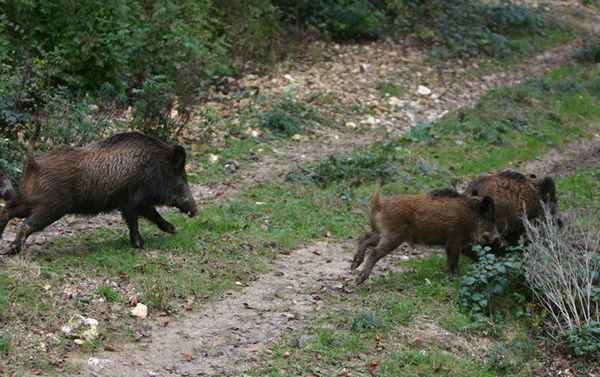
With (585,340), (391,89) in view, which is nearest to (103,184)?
(585,340)

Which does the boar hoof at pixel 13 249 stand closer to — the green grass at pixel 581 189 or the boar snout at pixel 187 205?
the boar snout at pixel 187 205

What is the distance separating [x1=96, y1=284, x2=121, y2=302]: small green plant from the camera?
8.40m

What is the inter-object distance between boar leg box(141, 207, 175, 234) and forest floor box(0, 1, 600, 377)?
0.32 ft

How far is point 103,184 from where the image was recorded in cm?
958

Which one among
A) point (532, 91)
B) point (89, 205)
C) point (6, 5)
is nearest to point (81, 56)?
point (6, 5)

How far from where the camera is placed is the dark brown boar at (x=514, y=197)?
34.7 feet

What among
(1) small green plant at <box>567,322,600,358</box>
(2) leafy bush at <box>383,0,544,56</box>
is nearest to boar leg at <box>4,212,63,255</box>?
(1) small green plant at <box>567,322,600,358</box>

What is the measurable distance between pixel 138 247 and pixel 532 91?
11227mm

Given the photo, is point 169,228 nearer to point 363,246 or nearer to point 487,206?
point 363,246

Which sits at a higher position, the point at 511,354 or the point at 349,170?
the point at 511,354

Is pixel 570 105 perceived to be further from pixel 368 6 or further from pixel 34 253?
pixel 34 253

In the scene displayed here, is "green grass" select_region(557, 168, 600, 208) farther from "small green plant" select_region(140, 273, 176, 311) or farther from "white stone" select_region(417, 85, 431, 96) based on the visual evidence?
"small green plant" select_region(140, 273, 176, 311)

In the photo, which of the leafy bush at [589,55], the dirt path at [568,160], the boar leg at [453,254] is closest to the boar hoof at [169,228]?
the boar leg at [453,254]

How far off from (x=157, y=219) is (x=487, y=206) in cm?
353
